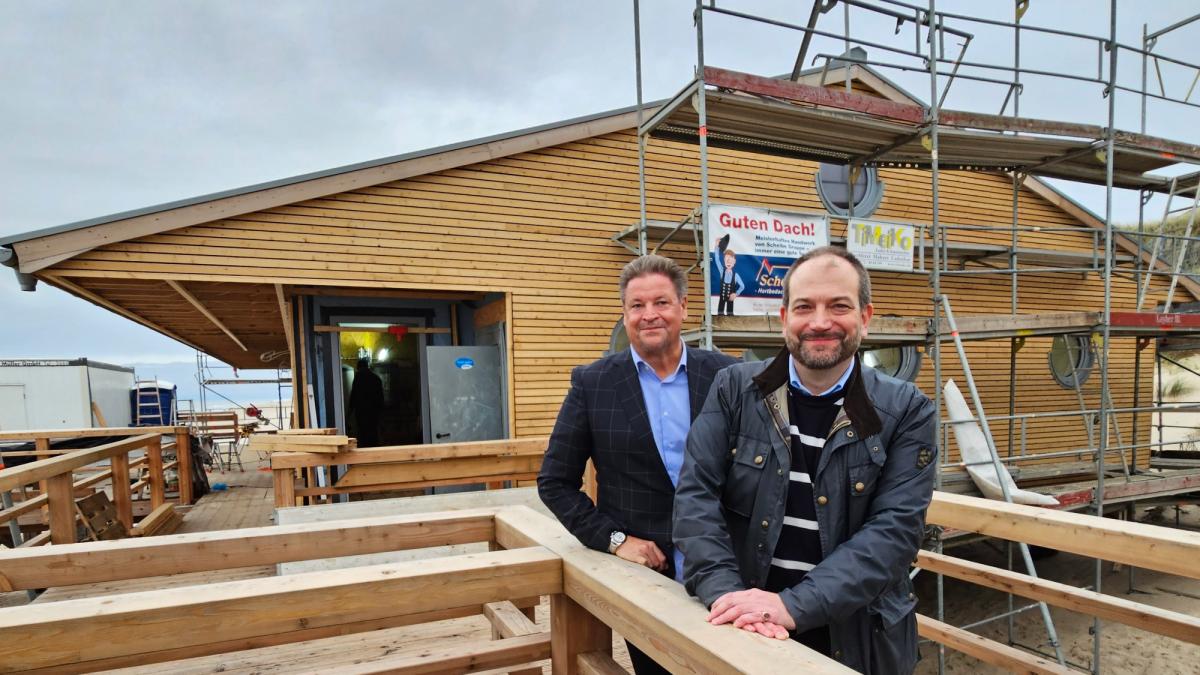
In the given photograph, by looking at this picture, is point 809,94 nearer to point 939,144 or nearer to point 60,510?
point 939,144

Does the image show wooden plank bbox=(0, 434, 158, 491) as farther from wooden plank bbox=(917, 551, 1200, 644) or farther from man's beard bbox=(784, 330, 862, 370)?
wooden plank bbox=(917, 551, 1200, 644)

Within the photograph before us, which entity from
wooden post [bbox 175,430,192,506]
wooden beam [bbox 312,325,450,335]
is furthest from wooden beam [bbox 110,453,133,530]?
wooden beam [bbox 312,325,450,335]

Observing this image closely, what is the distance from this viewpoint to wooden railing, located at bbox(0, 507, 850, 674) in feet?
3.54

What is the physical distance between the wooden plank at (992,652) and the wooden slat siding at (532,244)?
18.6 ft

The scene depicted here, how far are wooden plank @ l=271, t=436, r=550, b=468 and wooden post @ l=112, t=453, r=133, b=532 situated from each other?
10.5 ft

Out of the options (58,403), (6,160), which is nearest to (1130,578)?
(58,403)

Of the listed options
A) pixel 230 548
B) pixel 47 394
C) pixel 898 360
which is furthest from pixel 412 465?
pixel 47 394

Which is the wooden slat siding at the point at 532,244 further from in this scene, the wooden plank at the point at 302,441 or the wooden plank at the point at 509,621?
the wooden plank at the point at 509,621

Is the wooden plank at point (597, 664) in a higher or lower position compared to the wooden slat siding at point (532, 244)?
lower

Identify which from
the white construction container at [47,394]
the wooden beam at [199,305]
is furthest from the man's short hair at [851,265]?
the white construction container at [47,394]

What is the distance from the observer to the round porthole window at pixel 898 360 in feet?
33.3

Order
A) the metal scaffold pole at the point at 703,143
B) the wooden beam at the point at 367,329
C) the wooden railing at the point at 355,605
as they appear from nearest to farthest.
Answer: the wooden railing at the point at 355,605 < the metal scaffold pole at the point at 703,143 < the wooden beam at the point at 367,329

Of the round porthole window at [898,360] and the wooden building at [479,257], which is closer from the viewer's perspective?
the wooden building at [479,257]

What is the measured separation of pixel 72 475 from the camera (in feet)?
17.3
